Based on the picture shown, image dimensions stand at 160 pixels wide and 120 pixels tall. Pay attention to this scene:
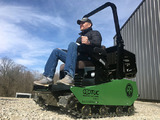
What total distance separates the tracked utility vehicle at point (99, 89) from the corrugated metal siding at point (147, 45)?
4487 mm

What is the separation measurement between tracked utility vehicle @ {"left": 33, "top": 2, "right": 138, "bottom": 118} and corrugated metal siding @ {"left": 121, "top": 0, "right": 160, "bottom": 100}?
449 cm

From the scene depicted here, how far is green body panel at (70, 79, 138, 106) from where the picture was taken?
97.7 inches

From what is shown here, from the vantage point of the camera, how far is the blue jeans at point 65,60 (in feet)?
8.67

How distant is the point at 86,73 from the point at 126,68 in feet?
4.14

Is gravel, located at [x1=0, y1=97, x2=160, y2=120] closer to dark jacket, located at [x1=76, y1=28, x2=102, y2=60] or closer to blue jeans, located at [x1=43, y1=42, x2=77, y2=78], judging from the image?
blue jeans, located at [x1=43, y1=42, x2=77, y2=78]

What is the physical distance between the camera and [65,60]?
2.91 metres

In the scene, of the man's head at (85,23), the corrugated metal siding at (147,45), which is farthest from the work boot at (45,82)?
the corrugated metal siding at (147,45)

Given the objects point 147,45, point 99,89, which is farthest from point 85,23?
point 147,45

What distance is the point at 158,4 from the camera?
7367mm

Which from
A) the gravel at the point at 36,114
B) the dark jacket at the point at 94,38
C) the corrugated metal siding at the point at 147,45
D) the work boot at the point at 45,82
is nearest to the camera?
the gravel at the point at 36,114

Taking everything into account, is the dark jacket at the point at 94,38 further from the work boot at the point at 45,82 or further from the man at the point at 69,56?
the work boot at the point at 45,82

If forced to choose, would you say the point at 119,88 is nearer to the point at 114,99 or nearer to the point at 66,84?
the point at 114,99

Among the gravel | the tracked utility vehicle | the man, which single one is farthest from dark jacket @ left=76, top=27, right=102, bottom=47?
the gravel

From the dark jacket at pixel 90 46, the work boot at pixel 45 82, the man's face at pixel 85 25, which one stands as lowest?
the work boot at pixel 45 82
